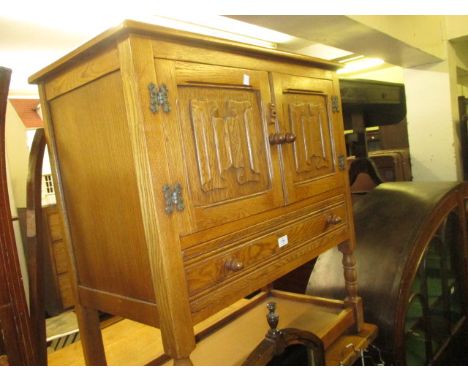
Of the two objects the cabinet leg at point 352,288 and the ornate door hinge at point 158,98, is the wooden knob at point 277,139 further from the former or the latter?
the cabinet leg at point 352,288

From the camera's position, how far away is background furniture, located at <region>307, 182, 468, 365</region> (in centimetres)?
178

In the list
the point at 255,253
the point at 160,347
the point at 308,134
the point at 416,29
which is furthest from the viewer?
the point at 416,29

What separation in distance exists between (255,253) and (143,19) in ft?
8.28

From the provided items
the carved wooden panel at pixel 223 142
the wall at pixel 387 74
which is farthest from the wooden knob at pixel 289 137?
the wall at pixel 387 74

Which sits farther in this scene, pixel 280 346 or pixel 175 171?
pixel 280 346

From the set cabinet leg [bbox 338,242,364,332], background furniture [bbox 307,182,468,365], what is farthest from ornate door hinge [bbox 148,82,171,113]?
background furniture [bbox 307,182,468,365]

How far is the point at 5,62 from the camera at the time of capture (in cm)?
357

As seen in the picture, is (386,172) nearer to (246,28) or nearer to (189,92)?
(246,28)

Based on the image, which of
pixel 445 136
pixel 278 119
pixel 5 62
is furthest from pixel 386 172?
pixel 5 62

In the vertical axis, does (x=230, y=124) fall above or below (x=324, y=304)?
above

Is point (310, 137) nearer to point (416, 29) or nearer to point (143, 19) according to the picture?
point (416, 29)

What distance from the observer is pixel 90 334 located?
119 cm

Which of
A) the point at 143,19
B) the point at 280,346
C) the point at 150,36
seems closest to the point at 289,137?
the point at 150,36

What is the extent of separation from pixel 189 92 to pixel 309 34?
1.12 meters
